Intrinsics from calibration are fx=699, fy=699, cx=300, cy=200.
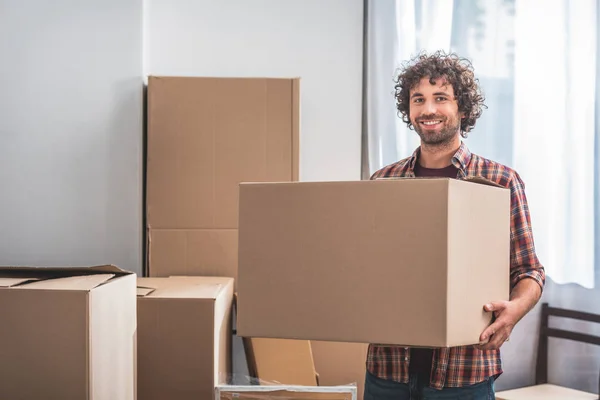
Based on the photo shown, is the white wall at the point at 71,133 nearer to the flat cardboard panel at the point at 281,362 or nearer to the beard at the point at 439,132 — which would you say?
the flat cardboard panel at the point at 281,362

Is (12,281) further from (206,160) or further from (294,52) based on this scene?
(294,52)

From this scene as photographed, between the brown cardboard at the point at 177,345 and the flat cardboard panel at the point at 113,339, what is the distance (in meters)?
0.21

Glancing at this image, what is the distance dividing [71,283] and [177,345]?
1.77 ft

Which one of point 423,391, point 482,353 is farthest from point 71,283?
point 482,353

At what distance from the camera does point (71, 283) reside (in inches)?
53.3

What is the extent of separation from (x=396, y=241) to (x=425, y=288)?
94 mm

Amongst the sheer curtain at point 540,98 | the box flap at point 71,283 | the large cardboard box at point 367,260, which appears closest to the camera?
the large cardboard box at point 367,260

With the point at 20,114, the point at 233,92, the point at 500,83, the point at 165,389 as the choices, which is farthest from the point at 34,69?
the point at 500,83

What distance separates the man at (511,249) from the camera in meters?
1.55

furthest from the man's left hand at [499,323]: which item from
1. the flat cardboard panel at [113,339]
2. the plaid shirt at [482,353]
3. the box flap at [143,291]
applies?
the box flap at [143,291]

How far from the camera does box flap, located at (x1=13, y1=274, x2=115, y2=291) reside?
131 cm

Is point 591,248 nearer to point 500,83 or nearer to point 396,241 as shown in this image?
point 500,83

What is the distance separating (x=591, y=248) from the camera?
94.4 inches

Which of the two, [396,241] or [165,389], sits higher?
[396,241]
